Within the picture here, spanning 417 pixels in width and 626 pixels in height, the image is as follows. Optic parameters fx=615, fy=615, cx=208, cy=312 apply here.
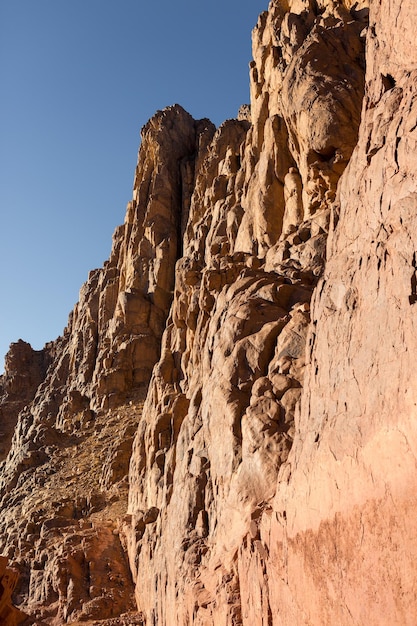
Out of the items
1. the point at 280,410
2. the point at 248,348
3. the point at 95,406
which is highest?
the point at 95,406

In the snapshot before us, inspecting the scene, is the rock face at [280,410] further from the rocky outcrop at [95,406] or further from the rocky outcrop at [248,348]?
the rocky outcrop at [95,406]

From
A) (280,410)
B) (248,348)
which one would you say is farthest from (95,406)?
(280,410)

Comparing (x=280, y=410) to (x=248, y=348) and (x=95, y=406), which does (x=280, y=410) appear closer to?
(x=248, y=348)

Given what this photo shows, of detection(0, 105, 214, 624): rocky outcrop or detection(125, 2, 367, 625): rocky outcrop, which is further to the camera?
detection(0, 105, 214, 624): rocky outcrop

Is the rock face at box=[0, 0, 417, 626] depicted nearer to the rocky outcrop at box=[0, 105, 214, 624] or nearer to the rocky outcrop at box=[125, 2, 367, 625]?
the rocky outcrop at box=[125, 2, 367, 625]

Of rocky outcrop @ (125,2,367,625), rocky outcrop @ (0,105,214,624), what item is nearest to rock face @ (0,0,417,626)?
rocky outcrop @ (125,2,367,625)

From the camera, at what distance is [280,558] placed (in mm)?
14633

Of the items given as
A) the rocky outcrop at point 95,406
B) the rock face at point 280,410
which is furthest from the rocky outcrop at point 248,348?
the rocky outcrop at point 95,406

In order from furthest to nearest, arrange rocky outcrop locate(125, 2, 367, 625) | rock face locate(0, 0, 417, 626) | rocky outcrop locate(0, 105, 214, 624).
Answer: rocky outcrop locate(0, 105, 214, 624), rocky outcrop locate(125, 2, 367, 625), rock face locate(0, 0, 417, 626)

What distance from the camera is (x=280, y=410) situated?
1805 centimetres

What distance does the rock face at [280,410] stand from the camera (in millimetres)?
11867

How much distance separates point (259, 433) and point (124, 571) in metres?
20.3

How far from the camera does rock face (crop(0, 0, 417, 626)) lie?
38.9ft

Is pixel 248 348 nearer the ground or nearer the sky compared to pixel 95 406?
nearer the ground
